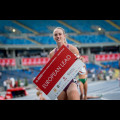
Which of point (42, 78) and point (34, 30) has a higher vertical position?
point (34, 30)

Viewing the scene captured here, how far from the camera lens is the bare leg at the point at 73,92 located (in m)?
2.17

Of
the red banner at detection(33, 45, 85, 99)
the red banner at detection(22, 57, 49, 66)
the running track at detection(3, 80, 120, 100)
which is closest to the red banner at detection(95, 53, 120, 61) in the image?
the red banner at detection(22, 57, 49, 66)

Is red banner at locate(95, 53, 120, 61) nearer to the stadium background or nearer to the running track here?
the stadium background

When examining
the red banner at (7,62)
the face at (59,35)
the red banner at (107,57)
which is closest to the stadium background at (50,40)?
the red banner at (107,57)

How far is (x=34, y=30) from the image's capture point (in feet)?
76.4

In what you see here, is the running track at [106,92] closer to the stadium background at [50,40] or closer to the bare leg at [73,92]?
the bare leg at [73,92]

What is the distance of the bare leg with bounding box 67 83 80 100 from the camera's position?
2.17 meters

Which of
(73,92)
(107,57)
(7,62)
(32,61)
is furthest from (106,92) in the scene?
(107,57)

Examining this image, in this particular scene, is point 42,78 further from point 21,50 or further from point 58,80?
point 21,50

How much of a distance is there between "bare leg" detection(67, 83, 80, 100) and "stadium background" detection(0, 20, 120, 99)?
16569 mm
